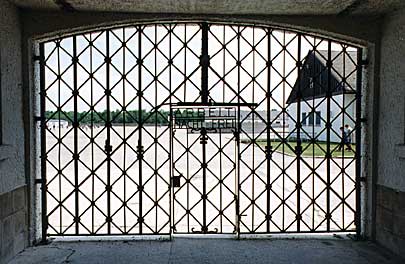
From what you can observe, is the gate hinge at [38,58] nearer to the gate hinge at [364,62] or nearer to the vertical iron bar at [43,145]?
the vertical iron bar at [43,145]

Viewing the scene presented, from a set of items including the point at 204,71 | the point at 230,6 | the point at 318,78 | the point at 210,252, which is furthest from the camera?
the point at 318,78

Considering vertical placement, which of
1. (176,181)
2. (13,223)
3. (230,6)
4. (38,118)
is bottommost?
(13,223)

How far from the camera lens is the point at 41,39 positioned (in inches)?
161

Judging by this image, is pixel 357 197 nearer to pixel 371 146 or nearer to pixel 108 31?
pixel 371 146

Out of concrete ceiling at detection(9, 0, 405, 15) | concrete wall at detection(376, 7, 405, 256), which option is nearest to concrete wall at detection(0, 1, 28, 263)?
concrete ceiling at detection(9, 0, 405, 15)

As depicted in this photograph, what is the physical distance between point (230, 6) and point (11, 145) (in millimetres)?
2636

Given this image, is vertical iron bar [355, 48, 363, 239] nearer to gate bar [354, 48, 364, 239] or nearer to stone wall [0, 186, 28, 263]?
gate bar [354, 48, 364, 239]

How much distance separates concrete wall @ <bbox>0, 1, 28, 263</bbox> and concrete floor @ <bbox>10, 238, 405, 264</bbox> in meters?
0.27

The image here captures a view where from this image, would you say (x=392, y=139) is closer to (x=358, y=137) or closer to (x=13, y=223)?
(x=358, y=137)

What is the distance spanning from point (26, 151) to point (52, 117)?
55 cm

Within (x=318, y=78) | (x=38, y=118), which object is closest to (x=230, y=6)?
(x=318, y=78)

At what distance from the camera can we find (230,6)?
374 centimetres

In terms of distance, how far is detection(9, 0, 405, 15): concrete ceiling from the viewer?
3.58 meters

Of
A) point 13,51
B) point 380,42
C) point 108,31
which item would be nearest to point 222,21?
point 108,31
